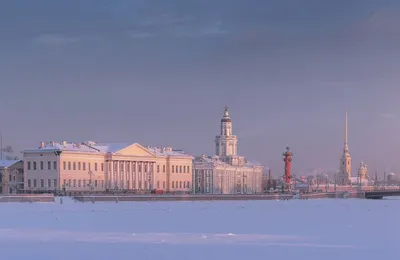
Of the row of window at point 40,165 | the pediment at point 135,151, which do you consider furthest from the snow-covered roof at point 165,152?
the row of window at point 40,165

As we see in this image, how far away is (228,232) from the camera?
111 ft

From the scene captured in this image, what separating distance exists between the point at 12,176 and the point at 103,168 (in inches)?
500

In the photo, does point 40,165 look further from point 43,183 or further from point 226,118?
point 226,118

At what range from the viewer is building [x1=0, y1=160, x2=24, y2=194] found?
106312 mm

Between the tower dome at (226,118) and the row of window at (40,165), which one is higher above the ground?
the tower dome at (226,118)

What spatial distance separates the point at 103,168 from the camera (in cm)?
11125

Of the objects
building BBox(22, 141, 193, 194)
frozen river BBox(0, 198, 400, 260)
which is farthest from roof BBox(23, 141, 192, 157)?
frozen river BBox(0, 198, 400, 260)

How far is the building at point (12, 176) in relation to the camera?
106 meters

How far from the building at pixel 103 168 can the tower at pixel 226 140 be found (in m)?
25.7

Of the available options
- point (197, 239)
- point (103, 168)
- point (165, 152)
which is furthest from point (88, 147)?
point (197, 239)

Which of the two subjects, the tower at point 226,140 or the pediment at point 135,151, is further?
the tower at point 226,140

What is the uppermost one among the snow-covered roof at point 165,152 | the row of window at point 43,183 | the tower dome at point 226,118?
the tower dome at point 226,118

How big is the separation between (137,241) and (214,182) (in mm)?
111517

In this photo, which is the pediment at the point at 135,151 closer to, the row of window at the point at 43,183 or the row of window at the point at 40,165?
the row of window at the point at 40,165
